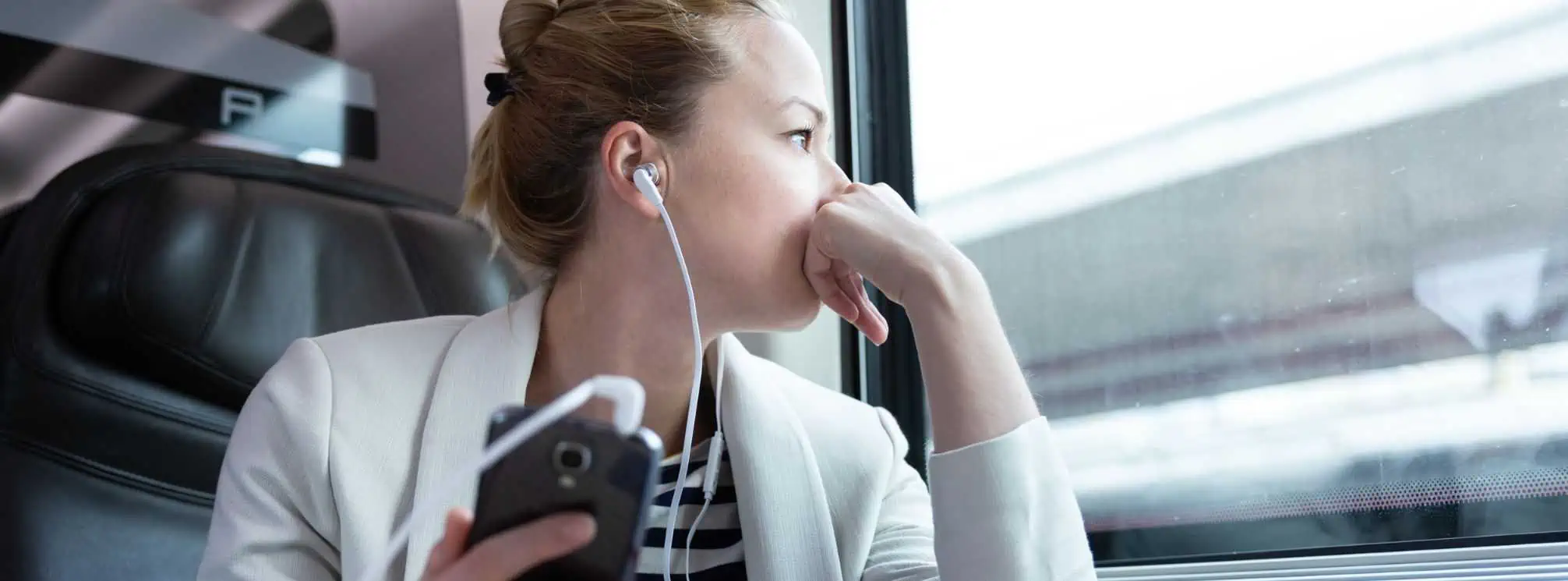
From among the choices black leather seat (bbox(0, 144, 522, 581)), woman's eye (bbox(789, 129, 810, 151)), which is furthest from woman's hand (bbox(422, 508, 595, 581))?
black leather seat (bbox(0, 144, 522, 581))

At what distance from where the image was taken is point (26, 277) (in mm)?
1082

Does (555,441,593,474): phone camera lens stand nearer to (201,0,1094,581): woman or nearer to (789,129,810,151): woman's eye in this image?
(201,0,1094,581): woman

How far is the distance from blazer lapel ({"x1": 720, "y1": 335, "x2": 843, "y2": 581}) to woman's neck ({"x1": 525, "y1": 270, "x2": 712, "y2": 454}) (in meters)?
0.07

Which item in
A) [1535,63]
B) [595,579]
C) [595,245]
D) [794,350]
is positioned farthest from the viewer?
[794,350]

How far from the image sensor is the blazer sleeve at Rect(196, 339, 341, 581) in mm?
887

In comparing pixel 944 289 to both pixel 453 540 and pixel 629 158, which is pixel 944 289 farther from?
pixel 453 540

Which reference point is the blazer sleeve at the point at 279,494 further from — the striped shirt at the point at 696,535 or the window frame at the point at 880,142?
the window frame at the point at 880,142

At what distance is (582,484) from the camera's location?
483mm

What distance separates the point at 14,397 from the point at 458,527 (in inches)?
30.1

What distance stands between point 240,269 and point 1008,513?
811 millimetres

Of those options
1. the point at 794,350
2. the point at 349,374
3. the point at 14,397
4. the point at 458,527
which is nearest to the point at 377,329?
the point at 349,374

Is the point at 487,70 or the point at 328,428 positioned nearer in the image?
the point at 328,428

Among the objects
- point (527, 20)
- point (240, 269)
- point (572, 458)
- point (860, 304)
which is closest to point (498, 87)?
point (527, 20)

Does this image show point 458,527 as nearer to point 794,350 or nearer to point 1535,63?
point 1535,63
